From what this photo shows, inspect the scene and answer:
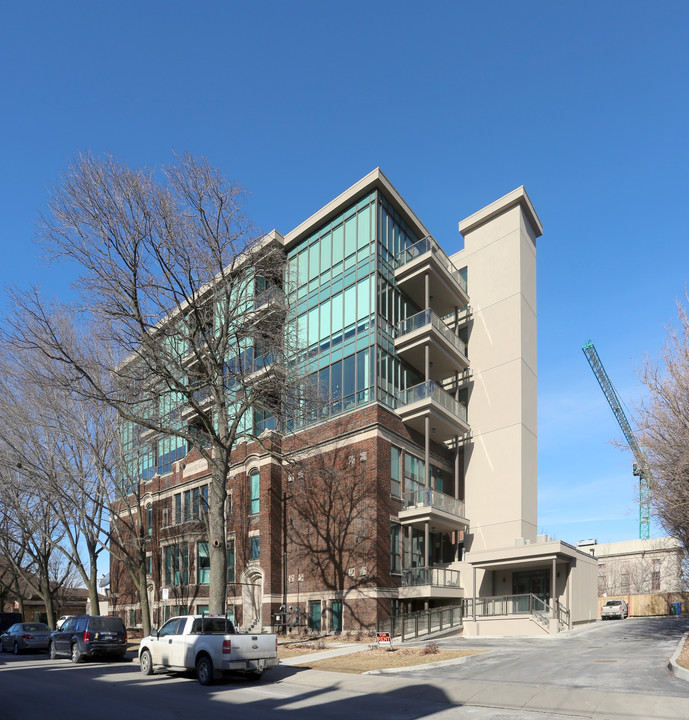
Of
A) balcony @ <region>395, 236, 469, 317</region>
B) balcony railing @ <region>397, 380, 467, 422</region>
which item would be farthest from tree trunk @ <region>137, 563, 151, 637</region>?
balcony @ <region>395, 236, 469, 317</region>

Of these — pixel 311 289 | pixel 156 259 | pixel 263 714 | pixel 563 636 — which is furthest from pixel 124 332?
pixel 563 636

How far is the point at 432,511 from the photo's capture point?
30.7 metres

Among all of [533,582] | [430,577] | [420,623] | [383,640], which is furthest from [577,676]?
[533,582]

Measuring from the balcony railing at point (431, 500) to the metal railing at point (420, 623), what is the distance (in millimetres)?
4543

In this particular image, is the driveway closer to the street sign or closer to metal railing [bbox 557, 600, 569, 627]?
the street sign

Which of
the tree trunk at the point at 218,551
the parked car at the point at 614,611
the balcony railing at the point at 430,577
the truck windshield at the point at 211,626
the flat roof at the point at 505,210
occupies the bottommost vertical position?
the parked car at the point at 614,611

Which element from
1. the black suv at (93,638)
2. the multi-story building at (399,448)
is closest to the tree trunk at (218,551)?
the black suv at (93,638)

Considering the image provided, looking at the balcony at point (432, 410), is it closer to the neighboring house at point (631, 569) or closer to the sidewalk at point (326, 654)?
the sidewalk at point (326, 654)

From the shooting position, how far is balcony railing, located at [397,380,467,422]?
105 feet

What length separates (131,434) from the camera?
114 ft

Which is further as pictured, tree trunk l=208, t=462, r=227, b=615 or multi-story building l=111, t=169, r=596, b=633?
multi-story building l=111, t=169, r=596, b=633

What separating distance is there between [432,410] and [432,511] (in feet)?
15.4

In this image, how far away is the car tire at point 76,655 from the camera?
23.5 m

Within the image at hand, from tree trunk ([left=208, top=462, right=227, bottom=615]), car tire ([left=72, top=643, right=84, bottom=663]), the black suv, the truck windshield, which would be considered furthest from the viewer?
car tire ([left=72, top=643, right=84, bottom=663])
